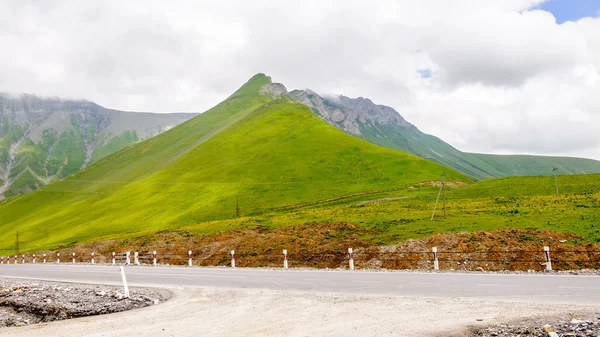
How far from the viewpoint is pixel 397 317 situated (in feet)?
42.1

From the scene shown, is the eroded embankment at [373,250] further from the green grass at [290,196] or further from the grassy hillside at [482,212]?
the green grass at [290,196]

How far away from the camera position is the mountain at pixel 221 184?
114 meters

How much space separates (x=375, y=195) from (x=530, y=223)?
58.3 meters

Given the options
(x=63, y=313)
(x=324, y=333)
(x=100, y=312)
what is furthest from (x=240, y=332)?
(x=63, y=313)

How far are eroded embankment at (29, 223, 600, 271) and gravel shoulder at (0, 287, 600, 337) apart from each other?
14915mm

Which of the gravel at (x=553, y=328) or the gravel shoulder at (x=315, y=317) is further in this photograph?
the gravel shoulder at (x=315, y=317)

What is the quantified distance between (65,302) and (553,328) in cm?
1916

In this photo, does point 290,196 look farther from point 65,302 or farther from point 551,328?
point 551,328

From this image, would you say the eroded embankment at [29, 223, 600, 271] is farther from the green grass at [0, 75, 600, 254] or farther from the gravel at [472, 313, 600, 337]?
the gravel at [472, 313, 600, 337]

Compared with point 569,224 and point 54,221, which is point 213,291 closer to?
point 569,224

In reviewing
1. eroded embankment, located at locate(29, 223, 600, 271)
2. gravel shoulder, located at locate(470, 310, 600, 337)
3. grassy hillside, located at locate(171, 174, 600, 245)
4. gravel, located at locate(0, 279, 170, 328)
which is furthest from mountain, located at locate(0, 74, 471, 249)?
gravel shoulder, located at locate(470, 310, 600, 337)

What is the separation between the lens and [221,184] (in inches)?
5320

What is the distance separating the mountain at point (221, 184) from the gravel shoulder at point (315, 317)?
7401 centimetres

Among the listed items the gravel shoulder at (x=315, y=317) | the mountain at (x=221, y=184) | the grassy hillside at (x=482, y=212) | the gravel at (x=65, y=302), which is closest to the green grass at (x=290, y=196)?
the grassy hillside at (x=482, y=212)
